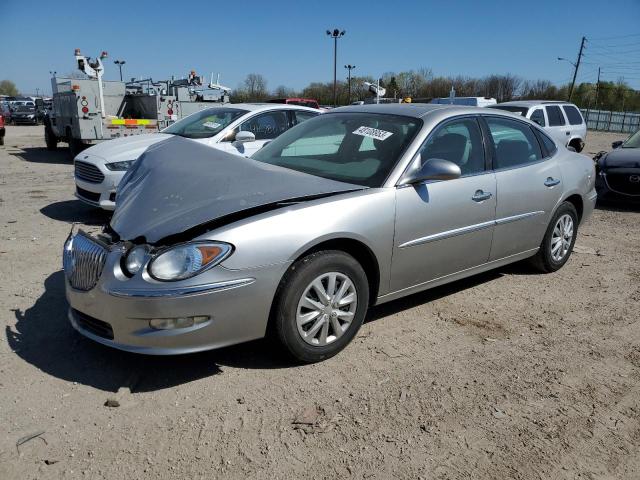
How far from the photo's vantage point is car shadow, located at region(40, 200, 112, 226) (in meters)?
6.89

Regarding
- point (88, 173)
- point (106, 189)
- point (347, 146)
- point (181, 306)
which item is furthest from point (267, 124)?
point (181, 306)

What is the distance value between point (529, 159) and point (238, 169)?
2716 millimetres

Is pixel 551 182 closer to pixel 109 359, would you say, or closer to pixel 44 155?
pixel 109 359

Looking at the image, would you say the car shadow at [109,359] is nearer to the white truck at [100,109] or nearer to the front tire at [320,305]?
the front tire at [320,305]

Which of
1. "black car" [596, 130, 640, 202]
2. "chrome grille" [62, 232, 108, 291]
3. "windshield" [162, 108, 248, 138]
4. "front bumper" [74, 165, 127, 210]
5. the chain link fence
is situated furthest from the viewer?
the chain link fence

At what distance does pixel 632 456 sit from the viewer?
2.52 meters

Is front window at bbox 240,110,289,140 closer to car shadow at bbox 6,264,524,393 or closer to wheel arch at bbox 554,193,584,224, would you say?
wheel arch at bbox 554,193,584,224

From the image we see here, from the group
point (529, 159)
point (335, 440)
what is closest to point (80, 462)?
point (335, 440)

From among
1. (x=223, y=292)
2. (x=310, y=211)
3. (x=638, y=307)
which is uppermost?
(x=310, y=211)

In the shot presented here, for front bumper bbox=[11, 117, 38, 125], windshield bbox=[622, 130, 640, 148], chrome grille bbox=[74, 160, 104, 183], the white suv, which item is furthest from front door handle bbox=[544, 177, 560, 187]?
front bumper bbox=[11, 117, 38, 125]

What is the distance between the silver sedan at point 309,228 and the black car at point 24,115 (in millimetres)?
32737

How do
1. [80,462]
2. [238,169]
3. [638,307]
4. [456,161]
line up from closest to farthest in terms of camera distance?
[80,462] → [238,169] → [456,161] → [638,307]

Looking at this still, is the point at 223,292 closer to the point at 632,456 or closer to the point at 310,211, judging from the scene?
the point at 310,211

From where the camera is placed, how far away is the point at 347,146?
13.2ft
